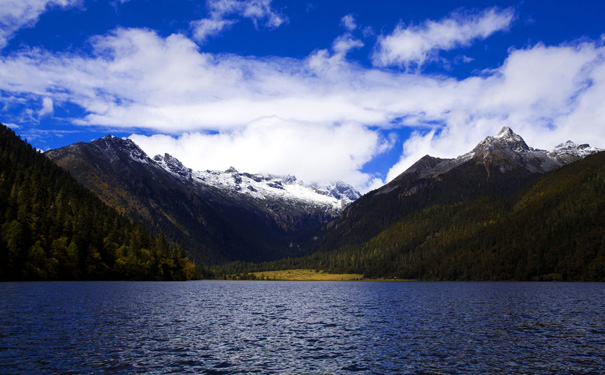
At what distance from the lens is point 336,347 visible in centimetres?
5131

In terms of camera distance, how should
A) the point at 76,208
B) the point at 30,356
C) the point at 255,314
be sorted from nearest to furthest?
the point at 30,356
the point at 255,314
the point at 76,208

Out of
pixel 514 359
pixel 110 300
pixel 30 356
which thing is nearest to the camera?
pixel 30 356

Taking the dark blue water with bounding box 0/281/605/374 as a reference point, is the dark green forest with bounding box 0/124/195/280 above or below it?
above

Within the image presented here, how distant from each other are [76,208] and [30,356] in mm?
175085

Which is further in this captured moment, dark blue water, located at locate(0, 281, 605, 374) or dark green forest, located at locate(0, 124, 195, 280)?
dark green forest, located at locate(0, 124, 195, 280)

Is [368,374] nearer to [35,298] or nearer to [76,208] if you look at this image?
[35,298]

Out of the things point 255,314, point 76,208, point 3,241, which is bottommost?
point 255,314

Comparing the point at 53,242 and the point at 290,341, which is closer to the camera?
the point at 290,341

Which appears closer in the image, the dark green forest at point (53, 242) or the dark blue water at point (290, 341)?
the dark blue water at point (290, 341)

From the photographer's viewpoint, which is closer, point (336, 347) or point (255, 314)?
point (336, 347)

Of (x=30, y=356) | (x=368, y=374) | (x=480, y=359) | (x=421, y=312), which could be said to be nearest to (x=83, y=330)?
(x=30, y=356)

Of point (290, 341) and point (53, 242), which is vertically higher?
point (53, 242)

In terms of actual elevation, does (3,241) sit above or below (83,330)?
above

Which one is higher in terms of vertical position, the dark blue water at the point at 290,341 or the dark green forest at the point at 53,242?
the dark green forest at the point at 53,242
